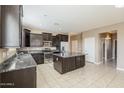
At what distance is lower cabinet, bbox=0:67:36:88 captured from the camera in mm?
1918

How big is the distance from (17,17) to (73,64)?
3.78 meters

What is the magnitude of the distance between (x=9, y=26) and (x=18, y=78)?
1091mm

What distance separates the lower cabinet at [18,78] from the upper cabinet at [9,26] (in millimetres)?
576

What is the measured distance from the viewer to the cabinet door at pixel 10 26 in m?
1.93

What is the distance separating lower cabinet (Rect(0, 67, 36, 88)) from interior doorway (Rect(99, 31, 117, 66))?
611 cm

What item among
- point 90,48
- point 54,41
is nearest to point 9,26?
point 90,48

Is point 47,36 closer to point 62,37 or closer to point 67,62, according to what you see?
point 62,37

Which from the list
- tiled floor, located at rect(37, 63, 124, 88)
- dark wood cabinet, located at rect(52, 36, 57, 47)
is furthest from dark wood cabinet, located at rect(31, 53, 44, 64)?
tiled floor, located at rect(37, 63, 124, 88)

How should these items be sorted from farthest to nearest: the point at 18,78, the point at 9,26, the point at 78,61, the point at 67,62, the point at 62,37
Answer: the point at 62,37, the point at 78,61, the point at 67,62, the point at 18,78, the point at 9,26

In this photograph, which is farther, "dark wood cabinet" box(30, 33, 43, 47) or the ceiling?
"dark wood cabinet" box(30, 33, 43, 47)

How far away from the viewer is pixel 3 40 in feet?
6.24

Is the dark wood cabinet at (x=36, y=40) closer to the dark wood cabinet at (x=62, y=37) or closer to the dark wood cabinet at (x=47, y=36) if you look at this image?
the dark wood cabinet at (x=47, y=36)

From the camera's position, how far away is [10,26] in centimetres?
203

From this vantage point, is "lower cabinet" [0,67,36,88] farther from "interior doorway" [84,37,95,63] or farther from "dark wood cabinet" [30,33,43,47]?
"interior doorway" [84,37,95,63]
